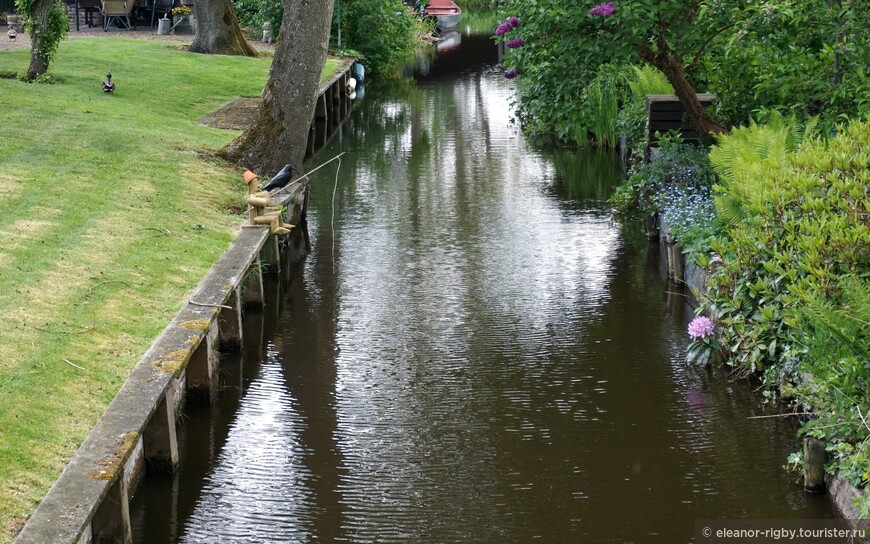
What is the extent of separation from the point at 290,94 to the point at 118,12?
22.6m

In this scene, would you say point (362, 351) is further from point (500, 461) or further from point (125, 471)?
point (125, 471)

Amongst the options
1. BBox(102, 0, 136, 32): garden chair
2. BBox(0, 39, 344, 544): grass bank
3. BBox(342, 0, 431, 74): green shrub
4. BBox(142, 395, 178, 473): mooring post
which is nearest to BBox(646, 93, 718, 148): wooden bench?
BBox(0, 39, 344, 544): grass bank

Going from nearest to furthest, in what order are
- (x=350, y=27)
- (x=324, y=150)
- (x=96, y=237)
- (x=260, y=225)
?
(x=96, y=237) < (x=260, y=225) < (x=324, y=150) < (x=350, y=27)

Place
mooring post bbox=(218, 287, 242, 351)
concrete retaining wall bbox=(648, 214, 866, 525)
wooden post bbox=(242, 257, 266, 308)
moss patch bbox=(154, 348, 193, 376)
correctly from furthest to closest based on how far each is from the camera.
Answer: wooden post bbox=(242, 257, 266, 308) < concrete retaining wall bbox=(648, 214, 866, 525) < mooring post bbox=(218, 287, 242, 351) < moss patch bbox=(154, 348, 193, 376)

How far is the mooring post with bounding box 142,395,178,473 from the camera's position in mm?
8070

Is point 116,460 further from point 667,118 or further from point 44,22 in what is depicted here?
point 44,22

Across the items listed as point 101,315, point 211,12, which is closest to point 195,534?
point 101,315

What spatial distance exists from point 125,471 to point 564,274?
7362 millimetres

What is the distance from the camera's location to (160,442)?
811cm

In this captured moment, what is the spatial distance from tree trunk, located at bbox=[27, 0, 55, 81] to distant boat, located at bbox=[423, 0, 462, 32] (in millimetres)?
31201

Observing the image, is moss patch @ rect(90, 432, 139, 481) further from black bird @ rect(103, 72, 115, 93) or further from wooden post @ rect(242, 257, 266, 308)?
black bird @ rect(103, 72, 115, 93)

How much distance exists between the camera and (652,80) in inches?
710

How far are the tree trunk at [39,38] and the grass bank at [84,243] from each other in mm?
509

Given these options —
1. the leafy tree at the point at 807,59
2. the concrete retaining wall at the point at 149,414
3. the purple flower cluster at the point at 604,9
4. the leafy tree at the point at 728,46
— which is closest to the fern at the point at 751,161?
the leafy tree at the point at 807,59
